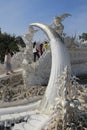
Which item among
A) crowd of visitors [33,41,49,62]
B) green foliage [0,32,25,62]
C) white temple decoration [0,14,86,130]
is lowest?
white temple decoration [0,14,86,130]

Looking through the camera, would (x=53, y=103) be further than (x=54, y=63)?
No

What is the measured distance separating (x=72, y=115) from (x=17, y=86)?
688 cm

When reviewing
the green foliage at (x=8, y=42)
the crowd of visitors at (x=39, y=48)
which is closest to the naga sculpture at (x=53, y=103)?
the crowd of visitors at (x=39, y=48)

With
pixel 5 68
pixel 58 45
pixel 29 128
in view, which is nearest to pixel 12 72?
pixel 5 68

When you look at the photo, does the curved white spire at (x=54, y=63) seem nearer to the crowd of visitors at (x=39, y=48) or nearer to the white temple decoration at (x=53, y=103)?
the white temple decoration at (x=53, y=103)

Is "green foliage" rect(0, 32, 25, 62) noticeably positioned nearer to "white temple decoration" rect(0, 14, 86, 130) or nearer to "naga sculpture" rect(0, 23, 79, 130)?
"white temple decoration" rect(0, 14, 86, 130)

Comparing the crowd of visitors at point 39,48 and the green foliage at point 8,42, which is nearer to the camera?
the crowd of visitors at point 39,48

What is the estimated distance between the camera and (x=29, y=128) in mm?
7742

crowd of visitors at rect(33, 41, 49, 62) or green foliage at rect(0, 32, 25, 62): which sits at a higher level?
green foliage at rect(0, 32, 25, 62)

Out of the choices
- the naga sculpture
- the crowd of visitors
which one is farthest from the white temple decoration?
the crowd of visitors

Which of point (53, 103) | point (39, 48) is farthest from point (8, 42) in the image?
point (53, 103)

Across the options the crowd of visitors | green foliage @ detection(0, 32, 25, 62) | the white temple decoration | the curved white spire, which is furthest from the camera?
green foliage @ detection(0, 32, 25, 62)

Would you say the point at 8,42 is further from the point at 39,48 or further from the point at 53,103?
the point at 53,103

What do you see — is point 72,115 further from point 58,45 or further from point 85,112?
point 58,45
